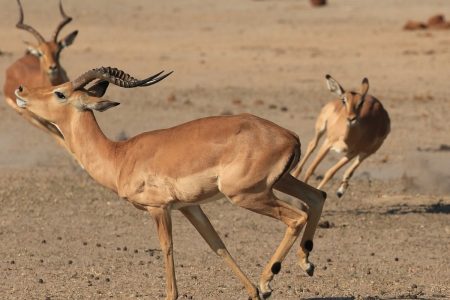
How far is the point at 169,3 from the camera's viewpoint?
40.1 m

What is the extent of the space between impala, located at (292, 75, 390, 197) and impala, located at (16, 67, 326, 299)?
5.29 m

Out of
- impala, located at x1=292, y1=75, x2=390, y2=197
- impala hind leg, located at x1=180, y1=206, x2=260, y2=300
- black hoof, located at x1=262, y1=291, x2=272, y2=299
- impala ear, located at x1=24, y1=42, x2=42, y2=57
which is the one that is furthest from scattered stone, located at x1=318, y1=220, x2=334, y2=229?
impala ear, located at x1=24, y1=42, x2=42, y2=57

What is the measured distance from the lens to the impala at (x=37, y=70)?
1723 cm

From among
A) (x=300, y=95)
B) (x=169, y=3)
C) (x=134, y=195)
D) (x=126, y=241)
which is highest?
(x=134, y=195)

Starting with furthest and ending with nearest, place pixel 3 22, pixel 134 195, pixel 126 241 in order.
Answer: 1. pixel 3 22
2. pixel 126 241
3. pixel 134 195

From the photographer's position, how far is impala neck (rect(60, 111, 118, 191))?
9688 mm

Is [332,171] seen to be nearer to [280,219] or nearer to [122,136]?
[122,136]

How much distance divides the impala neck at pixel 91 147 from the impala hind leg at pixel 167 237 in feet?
1.77

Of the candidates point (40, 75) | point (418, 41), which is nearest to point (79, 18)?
point (418, 41)

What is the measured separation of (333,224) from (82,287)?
3869mm

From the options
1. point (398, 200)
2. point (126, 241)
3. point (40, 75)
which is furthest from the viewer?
point (40, 75)

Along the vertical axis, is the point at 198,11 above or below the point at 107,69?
below

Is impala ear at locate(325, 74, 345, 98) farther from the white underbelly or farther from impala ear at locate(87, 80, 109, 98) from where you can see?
the white underbelly

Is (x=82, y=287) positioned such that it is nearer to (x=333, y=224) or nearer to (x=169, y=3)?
(x=333, y=224)
